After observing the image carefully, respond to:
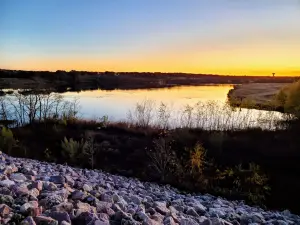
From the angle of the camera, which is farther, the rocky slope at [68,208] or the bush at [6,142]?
the bush at [6,142]

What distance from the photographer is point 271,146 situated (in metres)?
17.1

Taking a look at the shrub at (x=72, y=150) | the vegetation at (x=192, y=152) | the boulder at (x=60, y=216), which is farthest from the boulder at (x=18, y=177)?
the shrub at (x=72, y=150)

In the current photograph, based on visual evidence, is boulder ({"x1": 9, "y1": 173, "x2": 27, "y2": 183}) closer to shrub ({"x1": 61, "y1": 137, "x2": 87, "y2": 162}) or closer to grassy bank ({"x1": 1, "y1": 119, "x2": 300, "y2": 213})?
grassy bank ({"x1": 1, "y1": 119, "x2": 300, "y2": 213})

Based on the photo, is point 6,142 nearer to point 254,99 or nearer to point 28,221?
point 28,221

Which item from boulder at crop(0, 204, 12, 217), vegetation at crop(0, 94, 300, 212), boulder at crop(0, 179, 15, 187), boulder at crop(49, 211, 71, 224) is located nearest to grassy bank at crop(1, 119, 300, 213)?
vegetation at crop(0, 94, 300, 212)

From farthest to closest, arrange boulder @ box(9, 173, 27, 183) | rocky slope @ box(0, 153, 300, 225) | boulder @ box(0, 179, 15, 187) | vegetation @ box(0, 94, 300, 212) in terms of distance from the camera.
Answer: vegetation @ box(0, 94, 300, 212) < boulder @ box(9, 173, 27, 183) < boulder @ box(0, 179, 15, 187) < rocky slope @ box(0, 153, 300, 225)

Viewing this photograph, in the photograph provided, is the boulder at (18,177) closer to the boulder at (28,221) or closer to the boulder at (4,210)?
the boulder at (4,210)

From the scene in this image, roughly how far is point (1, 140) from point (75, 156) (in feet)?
11.0

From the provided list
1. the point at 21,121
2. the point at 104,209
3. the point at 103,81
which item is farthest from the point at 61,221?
the point at 103,81

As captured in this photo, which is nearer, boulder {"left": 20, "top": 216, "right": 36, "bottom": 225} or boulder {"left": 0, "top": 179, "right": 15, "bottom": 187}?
boulder {"left": 20, "top": 216, "right": 36, "bottom": 225}

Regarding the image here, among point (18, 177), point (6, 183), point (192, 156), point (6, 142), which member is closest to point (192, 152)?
point (192, 156)

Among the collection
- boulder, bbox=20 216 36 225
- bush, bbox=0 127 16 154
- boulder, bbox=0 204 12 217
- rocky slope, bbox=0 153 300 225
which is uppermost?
boulder, bbox=0 204 12 217

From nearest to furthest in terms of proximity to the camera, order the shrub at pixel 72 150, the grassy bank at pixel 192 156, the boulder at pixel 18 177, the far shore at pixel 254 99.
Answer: the boulder at pixel 18 177, the grassy bank at pixel 192 156, the shrub at pixel 72 150, the far shore at pixel 254 99

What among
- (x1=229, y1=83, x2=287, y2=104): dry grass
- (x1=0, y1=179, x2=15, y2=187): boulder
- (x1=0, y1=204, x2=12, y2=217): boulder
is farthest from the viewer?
(x1=229, y1=83, x2=287, y2=104): dry grass
